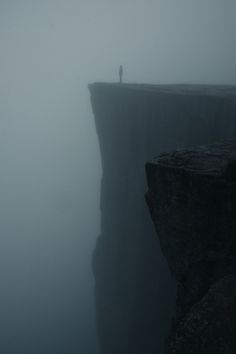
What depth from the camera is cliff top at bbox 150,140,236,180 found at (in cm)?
687

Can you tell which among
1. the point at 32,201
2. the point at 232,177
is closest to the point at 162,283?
the point at 232,177

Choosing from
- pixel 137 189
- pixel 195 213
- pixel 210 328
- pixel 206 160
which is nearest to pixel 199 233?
pixel 195 213

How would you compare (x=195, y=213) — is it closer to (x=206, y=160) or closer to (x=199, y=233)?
(x=199, y=233)

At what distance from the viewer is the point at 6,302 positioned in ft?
210

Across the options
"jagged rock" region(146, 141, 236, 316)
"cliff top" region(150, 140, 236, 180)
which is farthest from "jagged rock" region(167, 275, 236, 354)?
"cliff top" region(150, 140, 236, 180)

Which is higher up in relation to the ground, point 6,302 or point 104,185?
point 104,185

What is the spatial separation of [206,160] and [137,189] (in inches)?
438

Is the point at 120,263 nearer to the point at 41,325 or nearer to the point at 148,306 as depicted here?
the point at 148,306

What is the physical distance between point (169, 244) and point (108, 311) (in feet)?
58.2

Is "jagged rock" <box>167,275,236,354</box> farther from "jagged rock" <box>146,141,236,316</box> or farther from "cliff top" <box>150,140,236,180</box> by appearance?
"cliff top" <box>150,140,236,180</box>

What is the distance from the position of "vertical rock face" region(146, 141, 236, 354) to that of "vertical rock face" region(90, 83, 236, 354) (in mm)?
4651

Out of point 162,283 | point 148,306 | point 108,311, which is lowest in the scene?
point 108,311

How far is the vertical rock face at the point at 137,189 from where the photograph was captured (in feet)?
45.1

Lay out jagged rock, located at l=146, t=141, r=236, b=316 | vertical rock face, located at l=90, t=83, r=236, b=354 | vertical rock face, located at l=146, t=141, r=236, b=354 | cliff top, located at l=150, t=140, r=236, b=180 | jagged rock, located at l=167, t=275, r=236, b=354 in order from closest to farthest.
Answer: jagged rock, located at l=167, t=275, r=236, b=354, vertical rock face, located at l=146, t=141, r=236, b=354, jagged rock, located at l=146, t=141, r=236, b=316, cliff top, located at l=150, t=140, r=236, b=180, vertical rock face, located at l=90, t=83, r=236, b=354
